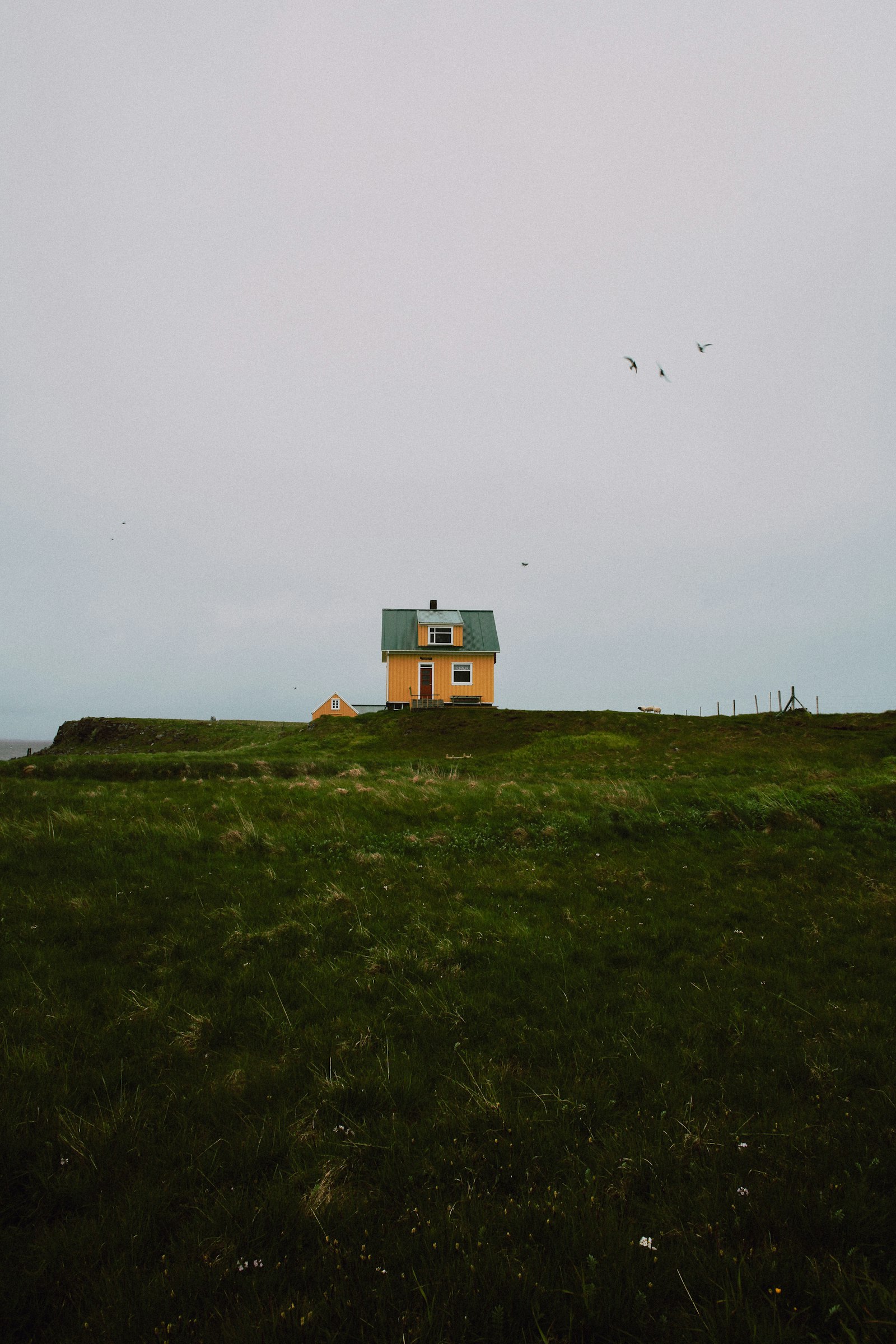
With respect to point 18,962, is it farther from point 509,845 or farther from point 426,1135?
point 509,845

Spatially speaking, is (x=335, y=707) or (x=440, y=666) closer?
(x=440, y=666)

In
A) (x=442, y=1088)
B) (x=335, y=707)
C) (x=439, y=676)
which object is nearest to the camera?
(x=442, y=1088)

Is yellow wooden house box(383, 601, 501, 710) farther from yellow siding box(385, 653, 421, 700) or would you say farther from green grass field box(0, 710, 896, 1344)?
green grass field box(0, 710, 896, 1344)

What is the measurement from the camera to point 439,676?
50750 millimetres

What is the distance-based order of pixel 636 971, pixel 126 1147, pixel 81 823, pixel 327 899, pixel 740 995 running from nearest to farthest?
pixel 126 1147 → pixel 740 995 → pixel 636 971 → pixel 327 899 → pixel 81 823

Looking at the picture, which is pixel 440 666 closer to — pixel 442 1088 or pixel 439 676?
pixel 439 676

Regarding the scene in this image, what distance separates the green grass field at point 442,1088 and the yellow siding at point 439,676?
3833 centimetres

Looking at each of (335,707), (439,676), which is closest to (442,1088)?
(439,676)

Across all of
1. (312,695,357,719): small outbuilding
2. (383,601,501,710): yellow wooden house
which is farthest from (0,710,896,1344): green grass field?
(312,695,357,719): small outbuilding

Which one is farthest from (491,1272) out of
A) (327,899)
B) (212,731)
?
(212,731)

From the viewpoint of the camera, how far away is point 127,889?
30.0 ft

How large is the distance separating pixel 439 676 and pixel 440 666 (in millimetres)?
854

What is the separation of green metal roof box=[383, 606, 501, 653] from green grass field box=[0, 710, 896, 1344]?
38486mm

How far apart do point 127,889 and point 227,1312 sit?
24.2 feet
